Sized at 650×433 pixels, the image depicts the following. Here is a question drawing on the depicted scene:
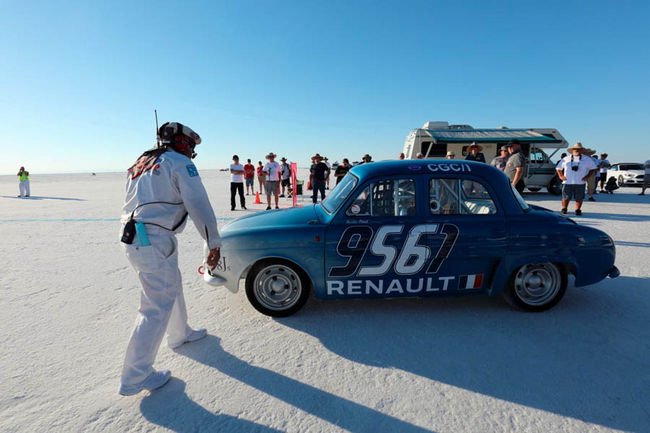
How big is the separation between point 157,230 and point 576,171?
10.2 metres

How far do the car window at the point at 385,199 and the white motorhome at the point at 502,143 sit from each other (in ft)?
41.1

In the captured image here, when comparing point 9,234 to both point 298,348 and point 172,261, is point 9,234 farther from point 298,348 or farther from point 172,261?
point 298,348

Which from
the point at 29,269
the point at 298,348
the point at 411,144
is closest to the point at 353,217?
the point at 298,348

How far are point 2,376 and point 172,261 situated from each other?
66.7 inches

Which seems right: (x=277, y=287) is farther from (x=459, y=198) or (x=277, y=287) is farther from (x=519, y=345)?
(x=519, y=345)

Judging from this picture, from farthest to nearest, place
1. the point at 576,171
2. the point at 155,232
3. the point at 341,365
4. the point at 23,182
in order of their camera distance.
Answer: the point at 23,182
the point at 576,171
the point at 341,365
the point at 155,232

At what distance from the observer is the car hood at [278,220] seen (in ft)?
11.2

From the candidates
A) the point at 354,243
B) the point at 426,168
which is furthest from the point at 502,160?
the point at 354,243

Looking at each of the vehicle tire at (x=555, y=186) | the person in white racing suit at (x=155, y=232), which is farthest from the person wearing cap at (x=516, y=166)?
the vehicle tire at (x=555, y=186)

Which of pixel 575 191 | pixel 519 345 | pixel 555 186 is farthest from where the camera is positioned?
pixel 555 186

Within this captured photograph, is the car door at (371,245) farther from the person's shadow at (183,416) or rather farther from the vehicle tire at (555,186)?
the vehicle tire at (555,186)

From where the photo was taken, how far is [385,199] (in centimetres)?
341

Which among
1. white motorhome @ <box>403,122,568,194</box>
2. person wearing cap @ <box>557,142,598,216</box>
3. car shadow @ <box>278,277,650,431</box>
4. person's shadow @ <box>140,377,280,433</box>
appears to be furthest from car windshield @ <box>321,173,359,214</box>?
white motorhome @ <box>403,122,568,194</box>

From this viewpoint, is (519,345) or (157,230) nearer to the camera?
(157,230)
